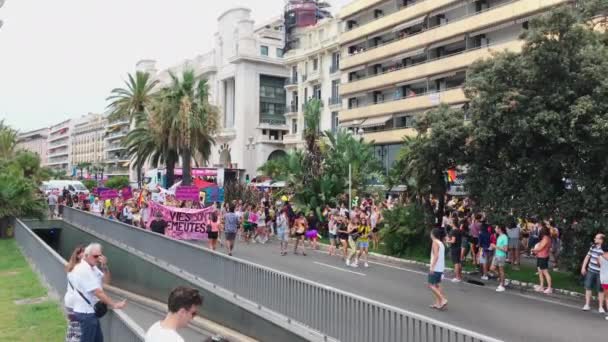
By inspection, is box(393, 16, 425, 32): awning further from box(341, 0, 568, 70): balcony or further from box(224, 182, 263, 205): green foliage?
box(224, 182, 263, 205): green foliage

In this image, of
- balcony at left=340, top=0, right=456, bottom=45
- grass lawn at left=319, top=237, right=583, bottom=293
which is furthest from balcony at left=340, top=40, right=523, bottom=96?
grass lawn at left=319, top=237, right=583, bottom=293

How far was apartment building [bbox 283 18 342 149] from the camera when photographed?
189ft

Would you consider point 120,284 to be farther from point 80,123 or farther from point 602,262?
point 80,123

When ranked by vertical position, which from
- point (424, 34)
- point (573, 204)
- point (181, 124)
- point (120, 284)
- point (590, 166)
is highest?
point (424, 34)

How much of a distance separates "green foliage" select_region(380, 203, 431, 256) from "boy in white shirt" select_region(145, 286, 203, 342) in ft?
54.6

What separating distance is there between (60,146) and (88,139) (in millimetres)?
31586

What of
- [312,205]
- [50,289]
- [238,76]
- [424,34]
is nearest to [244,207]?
[312,205]

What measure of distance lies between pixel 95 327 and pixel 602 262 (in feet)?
33.1

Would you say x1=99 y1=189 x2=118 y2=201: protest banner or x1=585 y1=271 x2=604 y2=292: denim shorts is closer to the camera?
x1=585 y1=271 x2=604 y2=292: denim shorts

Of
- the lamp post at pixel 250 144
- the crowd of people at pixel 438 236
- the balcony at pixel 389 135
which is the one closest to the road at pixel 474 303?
the crowd of people at pixel 438 236

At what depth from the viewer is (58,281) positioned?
11430 millimetres

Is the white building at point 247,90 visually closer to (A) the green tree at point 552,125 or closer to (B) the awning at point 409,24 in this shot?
(B) the awning at point 409,24

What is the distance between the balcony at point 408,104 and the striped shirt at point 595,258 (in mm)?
24747

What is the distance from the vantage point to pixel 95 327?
257 inches
